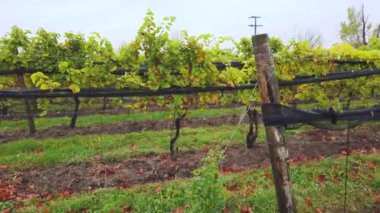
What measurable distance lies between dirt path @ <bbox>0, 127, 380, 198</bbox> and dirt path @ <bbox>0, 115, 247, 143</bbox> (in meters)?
3.63

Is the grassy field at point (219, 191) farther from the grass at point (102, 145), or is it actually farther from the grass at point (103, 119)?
the grass at point (103, 119)

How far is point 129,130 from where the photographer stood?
12.2 m

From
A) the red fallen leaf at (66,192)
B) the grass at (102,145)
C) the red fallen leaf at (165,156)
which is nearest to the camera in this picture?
the red fallen leaf at (66,192)

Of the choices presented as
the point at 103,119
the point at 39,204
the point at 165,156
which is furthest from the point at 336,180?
the point at 103,119

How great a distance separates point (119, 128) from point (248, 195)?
7573mm

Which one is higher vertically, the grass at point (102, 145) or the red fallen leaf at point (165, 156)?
the grass at point (102, 145)

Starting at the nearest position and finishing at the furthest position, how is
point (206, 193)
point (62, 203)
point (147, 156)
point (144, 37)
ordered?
1. point (206, 193)
2. point (62, 203)
3. point (144, 37)
4. point (147, 156)

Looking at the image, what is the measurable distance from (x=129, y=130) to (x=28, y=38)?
5055mm

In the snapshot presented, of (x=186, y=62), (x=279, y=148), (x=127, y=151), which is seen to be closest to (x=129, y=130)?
(x=127, y=151)

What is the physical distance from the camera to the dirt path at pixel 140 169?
695cm

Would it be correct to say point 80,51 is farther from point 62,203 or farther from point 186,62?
point 62,203

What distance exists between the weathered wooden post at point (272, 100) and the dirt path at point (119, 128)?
27.5ft

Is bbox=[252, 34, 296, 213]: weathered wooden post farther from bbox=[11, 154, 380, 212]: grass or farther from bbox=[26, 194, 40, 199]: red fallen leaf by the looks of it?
bbox=[26, 194, 40, 199]: red fallen leaf

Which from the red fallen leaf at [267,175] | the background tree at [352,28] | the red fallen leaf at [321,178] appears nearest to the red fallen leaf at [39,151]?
the red fallen leaf at [267,175]
